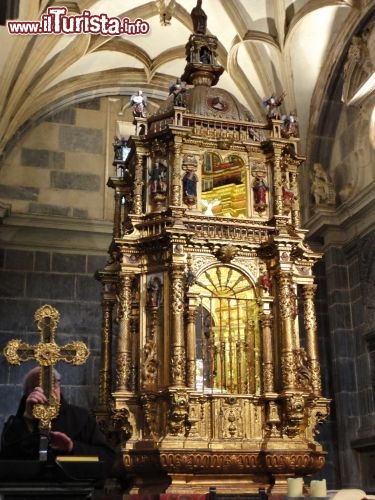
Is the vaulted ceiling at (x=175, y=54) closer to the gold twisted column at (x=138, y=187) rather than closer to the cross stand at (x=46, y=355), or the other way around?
the gold twisted column at (x=138, y=187)

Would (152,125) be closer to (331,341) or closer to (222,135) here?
(222,135)

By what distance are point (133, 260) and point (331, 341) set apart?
4.93 m

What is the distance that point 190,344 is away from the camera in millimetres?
8078

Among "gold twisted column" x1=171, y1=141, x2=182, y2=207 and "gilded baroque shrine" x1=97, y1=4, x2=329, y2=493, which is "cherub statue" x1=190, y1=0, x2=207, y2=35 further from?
"gold twisted column" x1=171, y1=141, x2=182, y2=207

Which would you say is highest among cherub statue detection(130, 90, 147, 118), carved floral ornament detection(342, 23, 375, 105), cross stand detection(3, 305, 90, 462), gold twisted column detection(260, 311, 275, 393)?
carved floral ornament detection(342, 23, 375, 105)

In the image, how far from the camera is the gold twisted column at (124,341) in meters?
8.11

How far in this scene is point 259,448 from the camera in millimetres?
7828

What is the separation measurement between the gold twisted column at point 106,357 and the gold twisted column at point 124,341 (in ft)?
3.06

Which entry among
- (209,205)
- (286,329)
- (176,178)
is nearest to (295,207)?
(209,205)

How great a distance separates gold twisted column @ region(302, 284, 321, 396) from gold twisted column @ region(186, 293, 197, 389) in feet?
5.39

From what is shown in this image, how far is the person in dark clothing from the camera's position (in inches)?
158

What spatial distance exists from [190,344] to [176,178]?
2128 mm

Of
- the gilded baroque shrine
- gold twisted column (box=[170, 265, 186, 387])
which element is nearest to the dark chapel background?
the gilded baroque shrine

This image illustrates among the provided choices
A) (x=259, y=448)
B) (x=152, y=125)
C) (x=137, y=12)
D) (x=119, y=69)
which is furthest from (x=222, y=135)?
(x=119, y=69)
